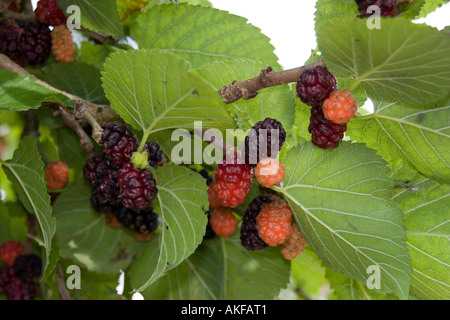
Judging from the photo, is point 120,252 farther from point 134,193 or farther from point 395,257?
point 395,257

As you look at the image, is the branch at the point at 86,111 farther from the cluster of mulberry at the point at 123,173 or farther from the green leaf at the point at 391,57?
the green leaf at the point at 391,57

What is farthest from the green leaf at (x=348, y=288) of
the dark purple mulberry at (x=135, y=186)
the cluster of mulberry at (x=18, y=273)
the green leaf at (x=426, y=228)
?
the cluster of mulberry at (x=18, y=273)

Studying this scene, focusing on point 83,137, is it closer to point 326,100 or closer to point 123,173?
point 123,173

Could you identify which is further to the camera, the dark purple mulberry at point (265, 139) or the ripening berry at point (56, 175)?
the ripening berry at point (56, 175)

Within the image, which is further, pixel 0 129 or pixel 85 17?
pixel 0 129

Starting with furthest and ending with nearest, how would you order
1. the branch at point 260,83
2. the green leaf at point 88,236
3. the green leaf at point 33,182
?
the green leaf at point 88,236 → the green leaf at point 33,182 → the branch at point 260,83

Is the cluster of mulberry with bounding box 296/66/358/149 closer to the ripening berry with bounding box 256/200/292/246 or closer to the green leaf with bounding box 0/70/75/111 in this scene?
the ripening berry with bounding box 256/200/292/246
